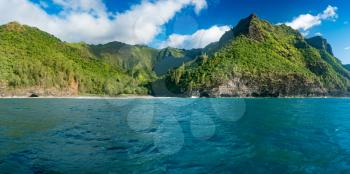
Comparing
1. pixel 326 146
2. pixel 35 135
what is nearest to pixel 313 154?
pixel 326 146

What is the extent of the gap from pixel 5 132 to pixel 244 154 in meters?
25.5

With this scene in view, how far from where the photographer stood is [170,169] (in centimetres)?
2042

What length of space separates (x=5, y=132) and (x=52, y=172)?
1894 centimetres

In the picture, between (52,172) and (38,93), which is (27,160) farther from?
(38,93)

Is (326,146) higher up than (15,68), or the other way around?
(15,68)

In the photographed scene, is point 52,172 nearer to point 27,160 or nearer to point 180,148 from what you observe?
point 27,160

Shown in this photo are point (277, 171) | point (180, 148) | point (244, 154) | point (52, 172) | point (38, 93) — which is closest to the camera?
point (52, 172)

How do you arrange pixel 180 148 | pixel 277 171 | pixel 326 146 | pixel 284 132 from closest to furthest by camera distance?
1. pixel 277 171
2. pixel 180 148
3. pixel 326 146
4. pixel 284 132

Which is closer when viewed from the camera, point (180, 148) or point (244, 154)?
point (244, 154)

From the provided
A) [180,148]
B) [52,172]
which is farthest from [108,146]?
[52,172]

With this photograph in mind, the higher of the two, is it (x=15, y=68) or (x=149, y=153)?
(x=15, y=68)

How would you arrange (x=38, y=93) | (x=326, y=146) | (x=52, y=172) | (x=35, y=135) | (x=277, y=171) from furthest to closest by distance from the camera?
(x=38, y=93) < (x=35, y=135) < (x=326, y=146) < (x=277, y=171) < (x=52, y=172)

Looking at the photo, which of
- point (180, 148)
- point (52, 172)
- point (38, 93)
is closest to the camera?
point (52, 172)

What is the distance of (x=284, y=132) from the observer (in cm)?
3772
